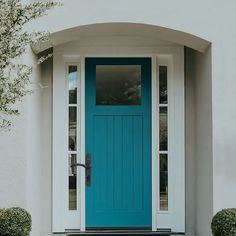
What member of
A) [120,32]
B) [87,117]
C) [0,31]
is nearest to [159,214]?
[87,117]

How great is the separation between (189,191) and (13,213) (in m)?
2.73

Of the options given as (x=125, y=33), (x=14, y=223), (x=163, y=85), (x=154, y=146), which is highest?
(x=125, y=33)

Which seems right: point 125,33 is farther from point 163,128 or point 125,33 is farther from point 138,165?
point 138,165

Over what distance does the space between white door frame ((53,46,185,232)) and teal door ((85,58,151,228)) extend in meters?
0.09

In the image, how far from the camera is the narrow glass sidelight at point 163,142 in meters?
7.45

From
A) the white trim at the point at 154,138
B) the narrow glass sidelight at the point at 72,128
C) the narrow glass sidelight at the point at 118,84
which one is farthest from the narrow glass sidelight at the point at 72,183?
the white trim at the point at 154,138

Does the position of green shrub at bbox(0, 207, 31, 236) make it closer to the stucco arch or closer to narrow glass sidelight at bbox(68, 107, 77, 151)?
narrow glass sidelight at bbox(68, 107, 77, 151)

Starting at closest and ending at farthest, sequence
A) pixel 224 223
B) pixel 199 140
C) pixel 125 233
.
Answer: pixel 224 223 → pixel 199 140 → pixel 125 233

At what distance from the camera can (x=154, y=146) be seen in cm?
744

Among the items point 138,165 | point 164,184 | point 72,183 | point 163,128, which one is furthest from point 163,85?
point 72,183

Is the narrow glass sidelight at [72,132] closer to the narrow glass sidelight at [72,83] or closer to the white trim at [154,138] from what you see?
the narrow glass sidelight at [72,83]

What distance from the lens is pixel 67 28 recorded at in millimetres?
6434

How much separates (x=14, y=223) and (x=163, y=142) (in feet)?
8.73

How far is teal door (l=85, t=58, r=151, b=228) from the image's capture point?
7426 millimetres
